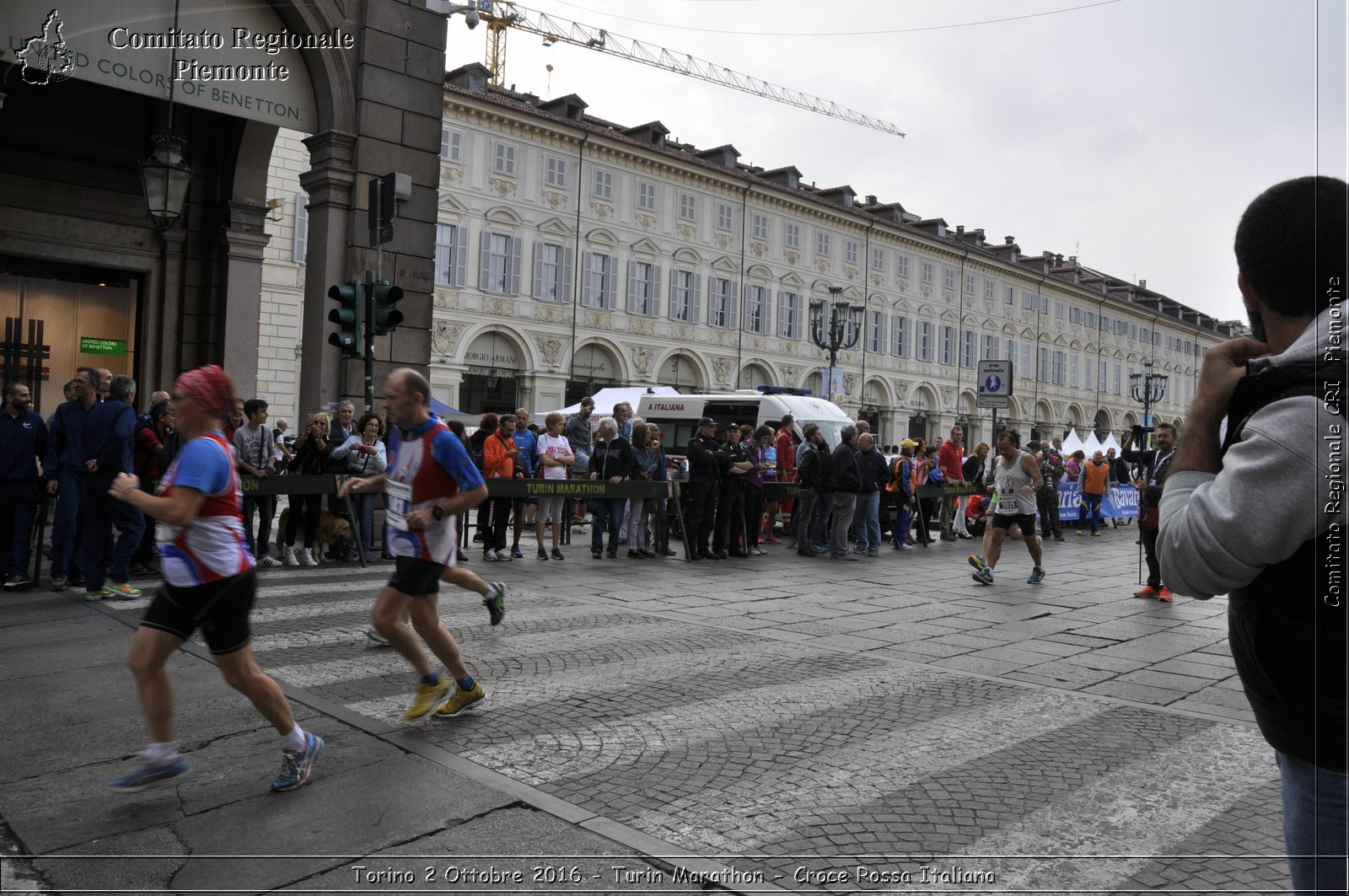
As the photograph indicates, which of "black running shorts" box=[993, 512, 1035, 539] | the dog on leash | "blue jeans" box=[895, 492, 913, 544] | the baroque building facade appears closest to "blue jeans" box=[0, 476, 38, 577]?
the dog on leash

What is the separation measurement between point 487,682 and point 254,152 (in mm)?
11840

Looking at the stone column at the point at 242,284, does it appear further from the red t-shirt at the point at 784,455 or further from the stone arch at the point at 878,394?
the stone arch at the point at 878,394

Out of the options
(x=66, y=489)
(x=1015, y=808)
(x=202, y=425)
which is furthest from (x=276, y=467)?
(x=1015, y=808)

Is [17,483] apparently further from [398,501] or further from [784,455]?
[784,455]

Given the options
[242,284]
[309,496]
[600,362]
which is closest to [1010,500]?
[309,496]

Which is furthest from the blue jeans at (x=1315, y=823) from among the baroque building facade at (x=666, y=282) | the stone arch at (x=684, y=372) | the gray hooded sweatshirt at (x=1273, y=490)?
the stone arch at (x=684, y=372)

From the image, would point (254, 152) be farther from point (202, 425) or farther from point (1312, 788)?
point (1312, 788)

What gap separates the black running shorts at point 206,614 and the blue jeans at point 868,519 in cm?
1201

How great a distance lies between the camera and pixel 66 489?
8.94 m

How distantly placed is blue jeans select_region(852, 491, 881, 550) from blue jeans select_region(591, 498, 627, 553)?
392 cm

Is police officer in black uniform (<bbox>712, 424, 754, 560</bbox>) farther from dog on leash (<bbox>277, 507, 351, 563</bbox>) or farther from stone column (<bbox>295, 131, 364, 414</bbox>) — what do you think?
stone column (<bbox>295, 131, 364, 414</bbox>)

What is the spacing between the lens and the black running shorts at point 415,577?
504cm

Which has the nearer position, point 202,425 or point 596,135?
point 202,425

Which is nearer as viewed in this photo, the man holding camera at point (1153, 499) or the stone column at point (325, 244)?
the man holding camera at point (1153, 499)
